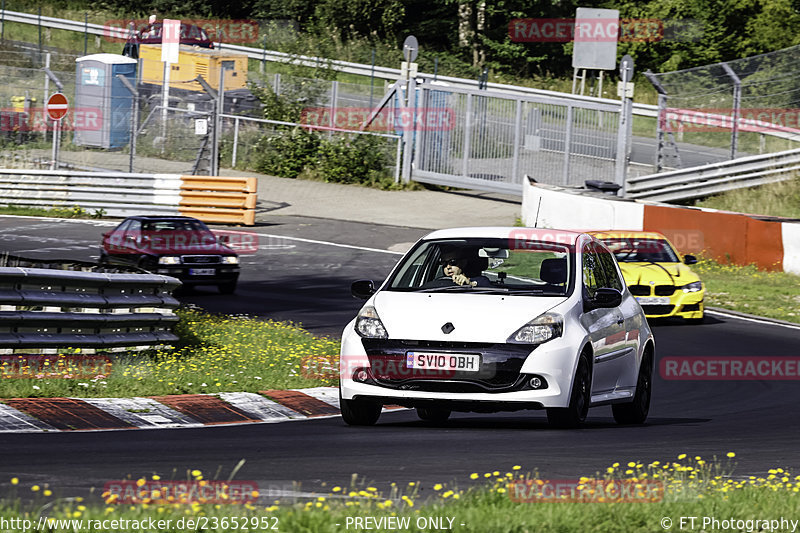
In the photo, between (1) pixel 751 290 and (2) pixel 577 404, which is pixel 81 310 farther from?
(1) pixel 751 290

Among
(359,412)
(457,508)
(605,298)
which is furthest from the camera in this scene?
(605,298)

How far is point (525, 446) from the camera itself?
28.4 ft

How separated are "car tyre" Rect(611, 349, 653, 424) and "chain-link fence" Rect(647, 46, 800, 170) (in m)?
21.1

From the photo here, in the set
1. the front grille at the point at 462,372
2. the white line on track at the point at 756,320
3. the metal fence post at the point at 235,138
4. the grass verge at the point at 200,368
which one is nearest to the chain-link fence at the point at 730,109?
the white line on track at the point at 756,320

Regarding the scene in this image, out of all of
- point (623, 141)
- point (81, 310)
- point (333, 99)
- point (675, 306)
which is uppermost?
point (333, 99)

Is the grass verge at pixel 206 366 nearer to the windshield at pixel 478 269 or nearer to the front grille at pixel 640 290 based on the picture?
the windshield at pixel 478 269

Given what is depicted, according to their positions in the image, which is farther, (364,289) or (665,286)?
(665,286)

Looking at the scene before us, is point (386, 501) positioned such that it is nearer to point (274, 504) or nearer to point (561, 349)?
point (274, 504)

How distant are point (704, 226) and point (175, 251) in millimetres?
10593

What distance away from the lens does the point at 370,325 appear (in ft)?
31.4

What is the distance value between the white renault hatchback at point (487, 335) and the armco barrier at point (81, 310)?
2.81 m

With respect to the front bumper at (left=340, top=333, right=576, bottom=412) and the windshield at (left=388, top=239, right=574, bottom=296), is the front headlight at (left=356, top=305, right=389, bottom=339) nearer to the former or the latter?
the front bumper at (left=340, top=333, right=576, bottom=412)

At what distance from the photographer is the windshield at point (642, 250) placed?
20469 millimetres

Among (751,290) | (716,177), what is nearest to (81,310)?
(751,290)
